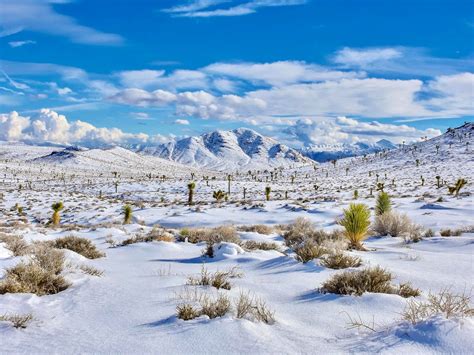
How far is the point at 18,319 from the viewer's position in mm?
3844

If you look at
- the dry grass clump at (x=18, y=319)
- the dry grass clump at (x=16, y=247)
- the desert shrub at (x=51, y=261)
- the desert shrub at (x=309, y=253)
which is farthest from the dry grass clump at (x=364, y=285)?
the dry grass clump at (x=16, y=247)

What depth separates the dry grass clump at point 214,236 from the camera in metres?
10.6

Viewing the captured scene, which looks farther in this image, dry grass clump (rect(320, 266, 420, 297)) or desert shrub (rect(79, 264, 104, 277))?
desert shrub (rect(79, 264, 104, 277))

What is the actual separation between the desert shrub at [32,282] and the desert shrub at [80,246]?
10.7 feet

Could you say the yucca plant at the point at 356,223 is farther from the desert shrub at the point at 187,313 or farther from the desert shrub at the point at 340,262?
the desert shrub at the point at 187,313

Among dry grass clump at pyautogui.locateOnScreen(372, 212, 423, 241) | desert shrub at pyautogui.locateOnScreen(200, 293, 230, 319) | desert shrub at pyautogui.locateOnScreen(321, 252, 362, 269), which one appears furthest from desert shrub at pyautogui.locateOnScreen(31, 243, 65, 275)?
dry grass clump at pyautogui.locateOnScreen(372, 212, 423, 241)

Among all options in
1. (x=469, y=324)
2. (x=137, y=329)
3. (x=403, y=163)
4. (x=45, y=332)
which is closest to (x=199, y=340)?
(x=137, y=329)

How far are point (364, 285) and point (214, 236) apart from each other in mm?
6625

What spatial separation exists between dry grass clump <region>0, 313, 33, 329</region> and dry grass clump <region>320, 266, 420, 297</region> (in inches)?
133

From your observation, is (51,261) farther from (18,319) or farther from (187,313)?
(187,313)

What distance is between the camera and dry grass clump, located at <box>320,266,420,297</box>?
15.7ft

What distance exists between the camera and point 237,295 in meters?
5.00

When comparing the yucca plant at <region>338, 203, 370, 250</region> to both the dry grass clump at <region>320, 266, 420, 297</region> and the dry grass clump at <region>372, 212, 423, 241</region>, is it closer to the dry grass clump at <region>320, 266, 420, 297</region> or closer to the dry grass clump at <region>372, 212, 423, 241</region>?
the dry grass clump at <region>372, 212, 423, 241</region>

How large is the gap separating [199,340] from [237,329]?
369mm
